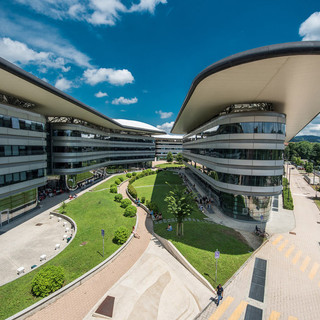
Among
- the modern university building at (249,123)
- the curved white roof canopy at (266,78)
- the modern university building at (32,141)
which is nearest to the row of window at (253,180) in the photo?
the modern university building at (249,123)

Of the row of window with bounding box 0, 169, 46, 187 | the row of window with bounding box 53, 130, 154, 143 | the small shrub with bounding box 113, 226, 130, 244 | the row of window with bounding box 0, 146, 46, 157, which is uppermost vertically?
the row of window with bounding box 53, 130, 154, 143

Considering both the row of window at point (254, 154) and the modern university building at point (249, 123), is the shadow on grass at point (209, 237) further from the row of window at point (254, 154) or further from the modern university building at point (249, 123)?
the row of window at point (254, 154)

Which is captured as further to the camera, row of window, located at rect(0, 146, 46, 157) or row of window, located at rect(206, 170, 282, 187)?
row of window, located at rect(206, 170, 282, 187)

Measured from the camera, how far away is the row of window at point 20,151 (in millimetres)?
21453

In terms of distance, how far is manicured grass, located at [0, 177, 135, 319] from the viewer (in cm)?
1112

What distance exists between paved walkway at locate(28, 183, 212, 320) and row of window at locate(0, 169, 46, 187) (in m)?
16.9

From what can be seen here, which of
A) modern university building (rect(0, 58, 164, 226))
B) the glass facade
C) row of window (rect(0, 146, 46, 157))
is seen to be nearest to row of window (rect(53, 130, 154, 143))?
modern university building (rect(0, 58, 164, 226))

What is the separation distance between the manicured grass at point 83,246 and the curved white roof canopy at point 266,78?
18416 mm

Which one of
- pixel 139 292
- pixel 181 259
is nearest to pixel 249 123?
pixel 181 259

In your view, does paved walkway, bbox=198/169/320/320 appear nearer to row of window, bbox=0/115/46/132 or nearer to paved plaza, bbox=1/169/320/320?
paved plaza, bbox=1/169/320/320

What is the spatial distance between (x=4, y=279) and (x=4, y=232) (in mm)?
9899

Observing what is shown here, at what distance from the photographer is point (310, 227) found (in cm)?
2462

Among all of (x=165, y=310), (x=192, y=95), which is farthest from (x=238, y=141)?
(x=165, y=310)

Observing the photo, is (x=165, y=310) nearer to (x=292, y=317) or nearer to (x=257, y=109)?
(x=292, y=317)
